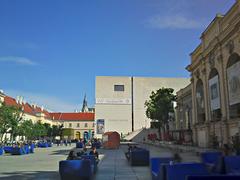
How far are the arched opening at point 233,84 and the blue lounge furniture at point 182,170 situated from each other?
21381mm

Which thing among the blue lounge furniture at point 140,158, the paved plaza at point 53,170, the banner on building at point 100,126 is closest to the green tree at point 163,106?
the paved plaza at point 53,170

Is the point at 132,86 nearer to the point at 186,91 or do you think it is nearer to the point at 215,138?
the point at 186,91

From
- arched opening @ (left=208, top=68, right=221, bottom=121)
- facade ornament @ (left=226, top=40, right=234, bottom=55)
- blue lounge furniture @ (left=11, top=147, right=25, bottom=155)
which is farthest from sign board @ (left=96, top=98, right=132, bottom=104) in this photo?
facade ornament @ (left=226, top=40, right=234, bottom=55)

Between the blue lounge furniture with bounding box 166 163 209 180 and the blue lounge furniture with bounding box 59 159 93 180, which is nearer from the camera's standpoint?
the blue lounge furniture with bounding box 166 163 209 180

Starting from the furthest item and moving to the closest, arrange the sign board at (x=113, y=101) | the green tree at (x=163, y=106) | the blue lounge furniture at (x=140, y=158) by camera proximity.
Answer: 1. the sign board at (x=113, y=101)
2. the green tree at (x=163, y=106)
3. the blue lounge furniture at (x=140, y=158)

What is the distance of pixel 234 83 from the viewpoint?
29906 millimetres

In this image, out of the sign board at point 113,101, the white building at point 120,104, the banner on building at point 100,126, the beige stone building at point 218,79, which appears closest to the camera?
the beige stone building at point 218,79

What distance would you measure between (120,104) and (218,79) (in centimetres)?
6846

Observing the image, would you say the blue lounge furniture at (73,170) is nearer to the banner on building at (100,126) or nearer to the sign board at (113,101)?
the banner on building at (100,126)

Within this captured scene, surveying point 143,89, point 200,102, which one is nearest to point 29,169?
point 200,102

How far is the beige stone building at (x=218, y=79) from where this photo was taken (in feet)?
99.0

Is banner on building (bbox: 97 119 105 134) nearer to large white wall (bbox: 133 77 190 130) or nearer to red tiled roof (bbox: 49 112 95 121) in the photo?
large white wall (bbox: 133 77 190 130)

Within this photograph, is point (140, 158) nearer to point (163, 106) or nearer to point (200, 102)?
point (200, 102)

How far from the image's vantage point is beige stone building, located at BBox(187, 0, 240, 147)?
30.2 m
